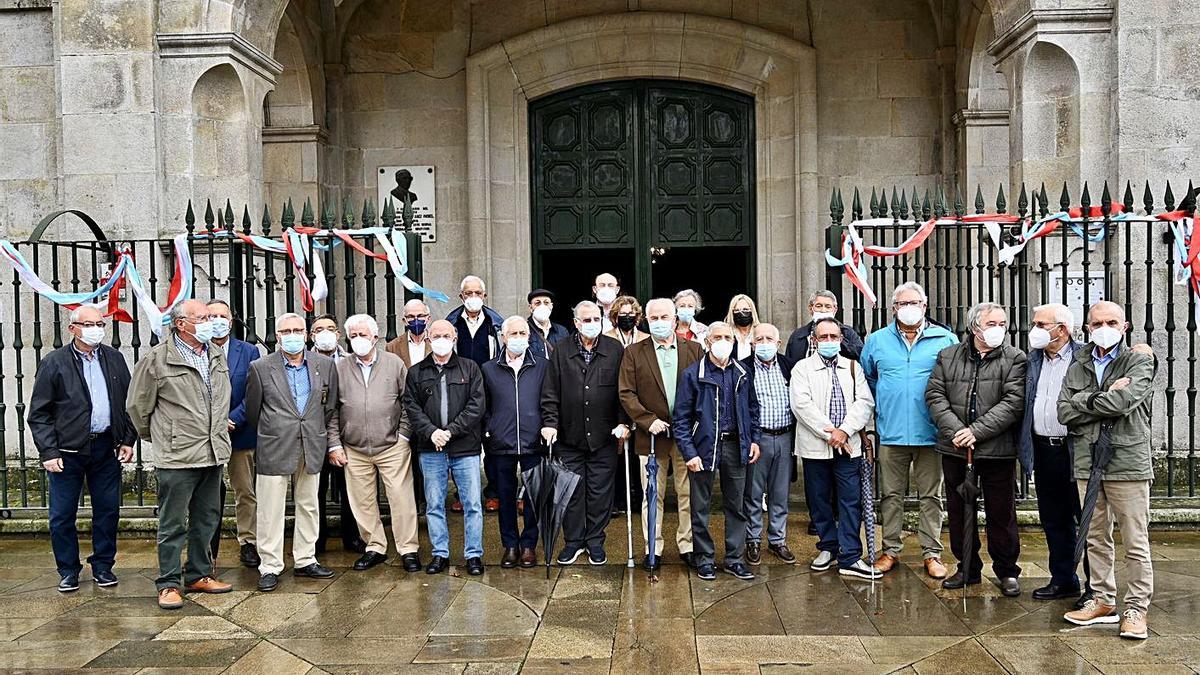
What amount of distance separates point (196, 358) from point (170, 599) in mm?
1298

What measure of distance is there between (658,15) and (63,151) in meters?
5.73

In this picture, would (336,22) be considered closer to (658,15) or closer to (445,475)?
(658,15)

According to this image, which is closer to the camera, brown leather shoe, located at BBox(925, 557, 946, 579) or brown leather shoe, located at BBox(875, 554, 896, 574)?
brown leather shoe, located at BBox(925, 557, 946, 579)

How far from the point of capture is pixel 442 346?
6.75m

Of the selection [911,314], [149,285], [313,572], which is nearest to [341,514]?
[313,572]

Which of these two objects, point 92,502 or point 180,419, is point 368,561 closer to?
point 180,419

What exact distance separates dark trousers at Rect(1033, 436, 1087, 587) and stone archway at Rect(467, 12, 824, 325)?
5545 mm

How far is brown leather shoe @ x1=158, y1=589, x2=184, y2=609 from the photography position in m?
6.14

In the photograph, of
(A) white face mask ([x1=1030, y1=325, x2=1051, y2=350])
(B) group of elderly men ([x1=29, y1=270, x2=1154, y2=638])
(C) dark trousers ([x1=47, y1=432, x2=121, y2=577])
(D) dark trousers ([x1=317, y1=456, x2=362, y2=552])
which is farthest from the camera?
(D) dark trousers ([x1=317, y1=456, x2=362, y2=552])

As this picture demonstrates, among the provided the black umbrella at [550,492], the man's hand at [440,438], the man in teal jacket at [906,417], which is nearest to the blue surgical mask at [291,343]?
the man's hand at [440,438]

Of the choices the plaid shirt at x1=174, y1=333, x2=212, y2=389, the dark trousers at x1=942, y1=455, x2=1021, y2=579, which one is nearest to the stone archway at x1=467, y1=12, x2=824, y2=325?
the dark trousers at x1=942, y1=455, x2=1021, y2=579

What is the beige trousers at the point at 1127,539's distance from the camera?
5.47 m

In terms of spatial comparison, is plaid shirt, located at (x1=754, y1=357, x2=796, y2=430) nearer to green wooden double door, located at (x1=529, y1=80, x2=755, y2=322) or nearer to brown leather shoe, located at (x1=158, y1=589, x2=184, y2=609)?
brown leather shoe, located at (x1=158, y1=589, x2=184, y2=609)

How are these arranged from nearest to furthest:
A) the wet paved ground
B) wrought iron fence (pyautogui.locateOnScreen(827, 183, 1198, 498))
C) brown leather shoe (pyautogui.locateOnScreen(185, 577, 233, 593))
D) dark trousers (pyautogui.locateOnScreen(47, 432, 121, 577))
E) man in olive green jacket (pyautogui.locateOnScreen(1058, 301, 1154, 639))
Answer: the wet paved ground
man in olive green jacket (pyautogui.locateOnScreen(1058, 301, 1154, 639))
brown leather shoe (pyautogui.locateOnScreen(185, 577, 233, 593))
dark trousers (pyautogui.locateOnScreen(47, 432, 121, 577))
wrought iron fence (pyautogui.locateOnScreen(827, 183, 1198, 498))
